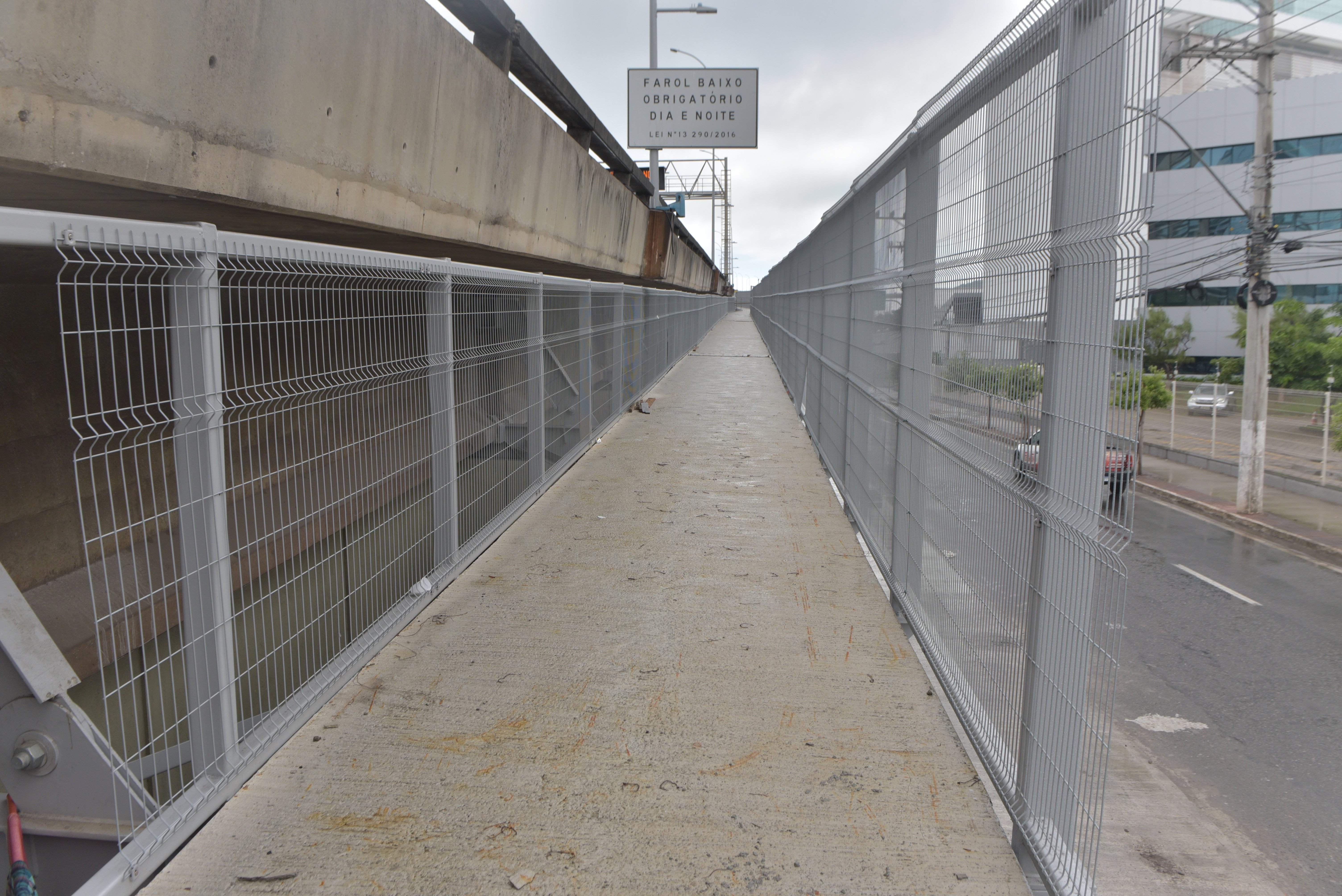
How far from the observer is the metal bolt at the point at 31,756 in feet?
8.60

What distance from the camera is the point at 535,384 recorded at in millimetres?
6855

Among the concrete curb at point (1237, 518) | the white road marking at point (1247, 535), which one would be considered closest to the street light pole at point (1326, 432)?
the concrete curb at point (1237, 518)

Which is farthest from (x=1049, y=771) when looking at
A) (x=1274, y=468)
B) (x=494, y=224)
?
(x=1274, y=468)

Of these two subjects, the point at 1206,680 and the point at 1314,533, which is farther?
the point at 1314,533

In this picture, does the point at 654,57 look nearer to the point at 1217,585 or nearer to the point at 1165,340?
the point at 1217,585

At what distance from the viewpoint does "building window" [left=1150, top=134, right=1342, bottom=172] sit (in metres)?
40.3

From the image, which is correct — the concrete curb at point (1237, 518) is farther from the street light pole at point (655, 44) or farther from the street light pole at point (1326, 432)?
the street light pole at point (655, 44)

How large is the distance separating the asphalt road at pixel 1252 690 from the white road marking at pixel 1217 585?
11cm

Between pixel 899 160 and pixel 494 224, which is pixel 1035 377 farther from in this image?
pixel 494 224

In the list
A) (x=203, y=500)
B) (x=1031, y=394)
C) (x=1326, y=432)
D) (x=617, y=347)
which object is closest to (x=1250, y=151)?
(x=1326, y=432)

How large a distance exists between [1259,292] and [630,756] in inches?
920

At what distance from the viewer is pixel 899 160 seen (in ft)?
16.4

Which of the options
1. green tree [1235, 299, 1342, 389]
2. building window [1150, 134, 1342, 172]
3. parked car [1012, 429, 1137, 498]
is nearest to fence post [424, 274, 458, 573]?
parked car [1012, 429, 1137, 498]

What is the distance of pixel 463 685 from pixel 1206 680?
11059 mm
